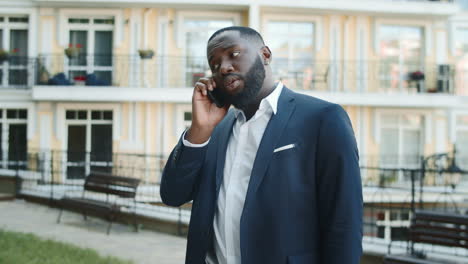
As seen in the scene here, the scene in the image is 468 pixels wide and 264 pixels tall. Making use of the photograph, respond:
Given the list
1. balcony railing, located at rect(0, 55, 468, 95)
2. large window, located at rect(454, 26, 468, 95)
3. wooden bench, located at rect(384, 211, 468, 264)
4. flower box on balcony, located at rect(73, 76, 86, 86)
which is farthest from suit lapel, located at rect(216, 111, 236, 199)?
large window, located at rect(454, 26, 468, 95)

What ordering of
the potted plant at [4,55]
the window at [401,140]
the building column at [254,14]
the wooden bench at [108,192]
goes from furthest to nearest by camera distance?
the window at [401,140] → the potted plant at [4,55] → the building column at [254,14] → the wooden bench at [108,192]

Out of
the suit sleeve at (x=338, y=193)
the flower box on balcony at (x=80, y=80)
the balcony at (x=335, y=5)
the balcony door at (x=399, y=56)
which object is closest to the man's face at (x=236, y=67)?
the suit sleeve at (x=338, y=193)

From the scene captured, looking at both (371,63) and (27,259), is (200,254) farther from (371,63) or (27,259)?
(371,63)

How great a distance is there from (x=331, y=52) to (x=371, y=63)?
1540 mm

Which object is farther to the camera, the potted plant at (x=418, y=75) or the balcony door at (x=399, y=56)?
the balcony door at (x=399, y=56)

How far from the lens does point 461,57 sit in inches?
744

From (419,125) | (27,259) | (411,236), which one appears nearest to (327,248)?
(411,236)

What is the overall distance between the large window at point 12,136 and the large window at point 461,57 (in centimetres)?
1598

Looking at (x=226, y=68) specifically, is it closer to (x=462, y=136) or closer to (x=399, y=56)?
(x=399, y=56)

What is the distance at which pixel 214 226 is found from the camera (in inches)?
79.8

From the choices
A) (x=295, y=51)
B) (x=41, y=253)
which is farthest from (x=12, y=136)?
(x=41, y=253)

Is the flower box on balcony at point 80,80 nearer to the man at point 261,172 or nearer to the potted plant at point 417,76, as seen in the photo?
the potted plant at point 417,76

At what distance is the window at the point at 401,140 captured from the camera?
17.8 meters

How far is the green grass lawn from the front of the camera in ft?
19.8
